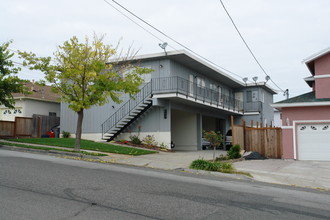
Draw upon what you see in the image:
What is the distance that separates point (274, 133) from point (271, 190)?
10632 mm

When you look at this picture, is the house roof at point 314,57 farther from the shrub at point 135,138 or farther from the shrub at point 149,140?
the shrub at point 135,138

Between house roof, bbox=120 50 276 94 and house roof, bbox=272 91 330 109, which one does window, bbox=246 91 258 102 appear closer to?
house roof, bbox=120 50 276 94

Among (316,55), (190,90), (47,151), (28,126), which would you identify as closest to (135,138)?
(190,90)

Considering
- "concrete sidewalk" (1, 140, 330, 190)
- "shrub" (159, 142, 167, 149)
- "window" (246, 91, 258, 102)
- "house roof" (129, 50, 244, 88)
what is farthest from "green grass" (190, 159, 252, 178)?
"window" (246, 91, 258, 102)

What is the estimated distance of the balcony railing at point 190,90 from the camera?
2189cm

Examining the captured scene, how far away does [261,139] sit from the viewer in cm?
1958

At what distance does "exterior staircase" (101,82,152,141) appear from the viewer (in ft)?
72.2

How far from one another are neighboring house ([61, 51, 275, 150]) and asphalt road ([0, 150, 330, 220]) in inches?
460

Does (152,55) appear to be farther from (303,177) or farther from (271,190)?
(271,190)

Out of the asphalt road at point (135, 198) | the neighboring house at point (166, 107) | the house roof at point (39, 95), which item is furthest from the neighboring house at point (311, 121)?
the house roof at point (39, 95)

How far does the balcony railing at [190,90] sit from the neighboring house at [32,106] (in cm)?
1059

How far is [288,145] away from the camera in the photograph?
18.6m

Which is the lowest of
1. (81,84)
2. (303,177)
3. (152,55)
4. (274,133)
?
(303,177)

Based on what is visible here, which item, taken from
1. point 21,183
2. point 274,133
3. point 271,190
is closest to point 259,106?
point 274,133
